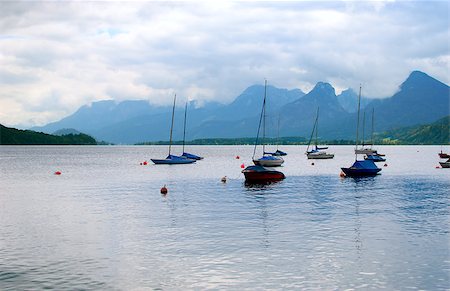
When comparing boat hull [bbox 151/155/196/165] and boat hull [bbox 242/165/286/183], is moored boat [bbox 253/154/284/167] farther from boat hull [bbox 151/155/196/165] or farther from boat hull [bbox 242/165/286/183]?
boat hull [bbox 242/165/286/183]

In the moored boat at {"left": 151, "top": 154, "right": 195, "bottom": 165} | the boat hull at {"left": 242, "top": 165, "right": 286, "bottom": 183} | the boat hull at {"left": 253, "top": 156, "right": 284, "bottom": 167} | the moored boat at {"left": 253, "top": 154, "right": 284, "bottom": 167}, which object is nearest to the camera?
the boat hull at {"left": 242, "top": 165, "right": 286, "bottom": 183}

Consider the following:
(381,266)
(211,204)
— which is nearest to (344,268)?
(381,266)

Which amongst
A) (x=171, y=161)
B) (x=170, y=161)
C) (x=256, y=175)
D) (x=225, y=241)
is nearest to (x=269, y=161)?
(x=171, y=161)

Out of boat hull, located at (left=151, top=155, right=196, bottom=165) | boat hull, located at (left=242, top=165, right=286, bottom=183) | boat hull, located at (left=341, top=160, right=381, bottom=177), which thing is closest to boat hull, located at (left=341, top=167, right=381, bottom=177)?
boat hull, located at (left=341, top=160, right=381, bottom=177)

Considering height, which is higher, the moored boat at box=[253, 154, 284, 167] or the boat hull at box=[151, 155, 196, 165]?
the moored boat at box=[253, 154, 284, 167]

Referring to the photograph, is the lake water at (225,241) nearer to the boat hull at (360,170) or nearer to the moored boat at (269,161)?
the boat hull at (360,170)

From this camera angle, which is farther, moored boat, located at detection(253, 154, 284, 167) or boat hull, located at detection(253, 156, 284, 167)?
boat hull, located at detection(253, 156, 284, 167)

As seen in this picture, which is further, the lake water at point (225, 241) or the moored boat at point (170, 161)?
the moored boat at point (170, 161)

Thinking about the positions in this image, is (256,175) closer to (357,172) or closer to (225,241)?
(357,172)

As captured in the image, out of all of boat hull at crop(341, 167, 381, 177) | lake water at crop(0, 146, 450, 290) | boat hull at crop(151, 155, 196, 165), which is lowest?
lake water at crop(0, 146, 450, 290)

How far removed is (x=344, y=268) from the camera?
32875mm

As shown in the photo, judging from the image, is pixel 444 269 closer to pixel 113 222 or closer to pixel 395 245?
pixel 395 245

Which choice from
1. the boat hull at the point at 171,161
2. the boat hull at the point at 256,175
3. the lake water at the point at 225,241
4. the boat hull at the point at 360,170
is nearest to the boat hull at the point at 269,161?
the boat hull at the point at 171,161

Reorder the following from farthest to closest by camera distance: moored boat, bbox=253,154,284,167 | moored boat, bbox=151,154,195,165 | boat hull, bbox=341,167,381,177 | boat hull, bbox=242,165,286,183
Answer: moored boat, bbox=151,154,195,165
moored boat, bbox=253,154,284,167
boat hull, bbox=341,167,381,177
boat hull, bbox=242,165,286,183
